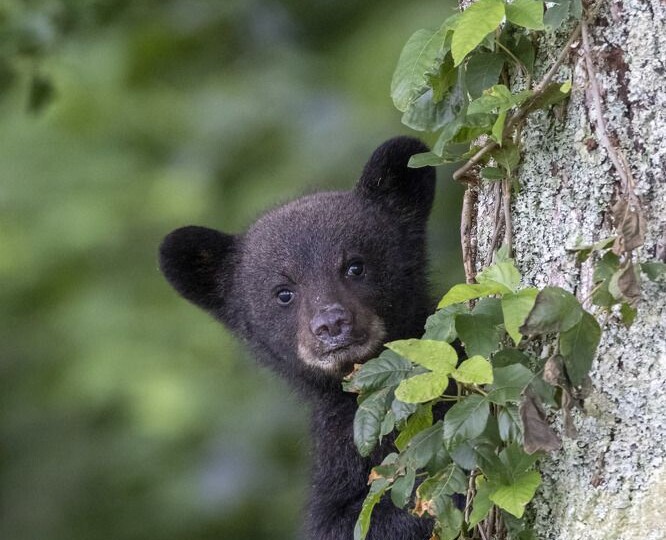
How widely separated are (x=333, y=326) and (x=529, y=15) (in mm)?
1694

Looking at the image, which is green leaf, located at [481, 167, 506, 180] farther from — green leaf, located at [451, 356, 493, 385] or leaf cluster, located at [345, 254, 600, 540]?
green leaf, located at [451, 356, 493, 385]

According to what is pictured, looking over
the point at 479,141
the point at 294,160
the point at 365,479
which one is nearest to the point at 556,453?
the point at 479,141

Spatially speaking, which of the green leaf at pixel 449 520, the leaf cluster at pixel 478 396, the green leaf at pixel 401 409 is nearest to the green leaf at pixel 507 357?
the leaf cluster at pixel 478 396

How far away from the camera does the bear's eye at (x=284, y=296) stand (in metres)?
4.71

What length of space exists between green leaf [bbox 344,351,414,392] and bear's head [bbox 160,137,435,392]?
4.67ft

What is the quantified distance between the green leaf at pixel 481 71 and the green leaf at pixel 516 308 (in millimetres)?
568

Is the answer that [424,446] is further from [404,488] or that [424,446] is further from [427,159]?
[427,159]

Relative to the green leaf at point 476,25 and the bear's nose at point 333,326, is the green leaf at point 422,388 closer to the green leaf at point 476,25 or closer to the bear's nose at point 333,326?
the green leaf at point 476,25

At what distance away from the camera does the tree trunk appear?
265 cm

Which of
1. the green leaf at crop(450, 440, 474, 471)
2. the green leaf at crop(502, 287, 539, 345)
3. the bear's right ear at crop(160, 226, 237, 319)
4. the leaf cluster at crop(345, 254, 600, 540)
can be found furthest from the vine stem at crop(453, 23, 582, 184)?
the bear's right ear at crop(160, 226, 237, 319)

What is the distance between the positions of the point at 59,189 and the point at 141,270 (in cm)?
70

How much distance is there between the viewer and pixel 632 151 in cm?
272

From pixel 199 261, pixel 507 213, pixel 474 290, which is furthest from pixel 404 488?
pixel 199 261

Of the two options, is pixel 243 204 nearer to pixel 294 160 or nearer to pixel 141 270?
pixel 294 160
